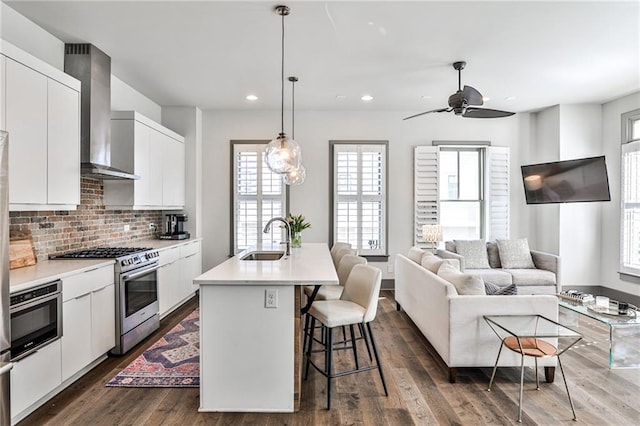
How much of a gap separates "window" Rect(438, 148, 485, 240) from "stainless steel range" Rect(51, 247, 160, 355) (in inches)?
180

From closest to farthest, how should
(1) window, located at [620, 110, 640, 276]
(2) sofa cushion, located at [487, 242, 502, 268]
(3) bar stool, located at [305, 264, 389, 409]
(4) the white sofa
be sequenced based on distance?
(3) bar stool, located at [305, 264, 389, 409] < (4) the white sofa < (1) window, located at [620, 110, 640, 276] < (2) sofa cushion, located at [487, 242, 502, 268]

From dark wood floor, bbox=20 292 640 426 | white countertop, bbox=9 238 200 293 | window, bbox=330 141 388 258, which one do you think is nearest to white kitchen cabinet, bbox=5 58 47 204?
white countertop, bbox=9 238 200 293

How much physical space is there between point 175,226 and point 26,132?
3097 mm

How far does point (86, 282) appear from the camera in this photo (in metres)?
2.99

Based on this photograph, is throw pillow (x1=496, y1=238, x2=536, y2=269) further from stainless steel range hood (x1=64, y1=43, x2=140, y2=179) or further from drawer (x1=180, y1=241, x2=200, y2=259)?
stainless steel range hood (x1=64, y1=43, x2=140, y2=179)

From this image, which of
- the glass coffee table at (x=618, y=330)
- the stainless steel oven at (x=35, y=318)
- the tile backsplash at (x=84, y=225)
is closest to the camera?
the stainless steel oven at (x=35, y=318)

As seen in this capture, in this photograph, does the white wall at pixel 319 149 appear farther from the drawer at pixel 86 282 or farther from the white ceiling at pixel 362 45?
the drawer at pixel 86 282

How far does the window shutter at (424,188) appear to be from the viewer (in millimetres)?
6141

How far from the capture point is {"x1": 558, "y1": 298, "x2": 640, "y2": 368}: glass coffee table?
2.77 metres

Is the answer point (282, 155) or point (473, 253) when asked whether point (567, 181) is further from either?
point (282, 155)

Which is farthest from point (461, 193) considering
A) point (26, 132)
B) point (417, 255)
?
point (26, 132)

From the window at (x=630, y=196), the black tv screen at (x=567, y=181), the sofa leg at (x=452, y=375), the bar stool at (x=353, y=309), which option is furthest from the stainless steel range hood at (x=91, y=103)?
the window at (x=630, y=196)

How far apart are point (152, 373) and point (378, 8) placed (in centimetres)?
353

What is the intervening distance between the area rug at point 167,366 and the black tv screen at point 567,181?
5.34m
